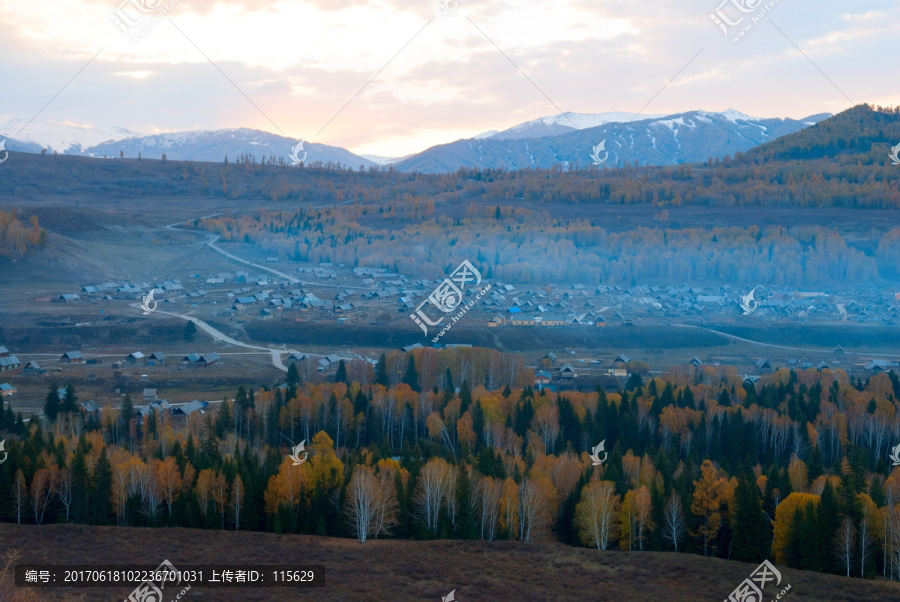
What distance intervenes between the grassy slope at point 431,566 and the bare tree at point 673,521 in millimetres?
1660

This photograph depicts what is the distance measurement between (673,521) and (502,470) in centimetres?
571

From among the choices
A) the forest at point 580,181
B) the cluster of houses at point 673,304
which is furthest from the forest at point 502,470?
A: the forest at point 580,181

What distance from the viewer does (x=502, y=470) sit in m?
28.3

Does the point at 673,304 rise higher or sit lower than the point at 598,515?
higher

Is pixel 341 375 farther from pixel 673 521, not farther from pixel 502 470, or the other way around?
pixel 673 521

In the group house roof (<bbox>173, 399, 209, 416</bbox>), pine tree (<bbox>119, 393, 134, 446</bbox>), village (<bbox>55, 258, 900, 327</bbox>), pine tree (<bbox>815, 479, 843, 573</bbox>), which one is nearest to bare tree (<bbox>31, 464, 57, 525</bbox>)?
pine tree (<bbox>119, 393, 134, 446</bbox>)

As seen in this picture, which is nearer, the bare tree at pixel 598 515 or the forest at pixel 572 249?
the bare tree at pixel 598 515

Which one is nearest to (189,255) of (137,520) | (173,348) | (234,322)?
(234,322)

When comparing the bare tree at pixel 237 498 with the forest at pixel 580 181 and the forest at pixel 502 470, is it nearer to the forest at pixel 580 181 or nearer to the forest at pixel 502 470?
the forest at pixel 502 470

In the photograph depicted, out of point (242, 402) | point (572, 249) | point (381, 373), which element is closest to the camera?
point (242, 402)

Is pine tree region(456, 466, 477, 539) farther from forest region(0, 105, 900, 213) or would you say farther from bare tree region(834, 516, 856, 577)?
forest region(0, 105, 900, 213)

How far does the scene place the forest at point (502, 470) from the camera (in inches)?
998

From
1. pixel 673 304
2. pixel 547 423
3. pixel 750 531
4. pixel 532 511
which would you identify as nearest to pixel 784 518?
pixel 750 531

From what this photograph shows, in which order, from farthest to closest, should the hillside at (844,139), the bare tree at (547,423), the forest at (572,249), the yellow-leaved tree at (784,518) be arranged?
the hillside at (844,139), the forest at (572,249), the bare tree at (547,423), the yellow-leaved tree at (784,518)
